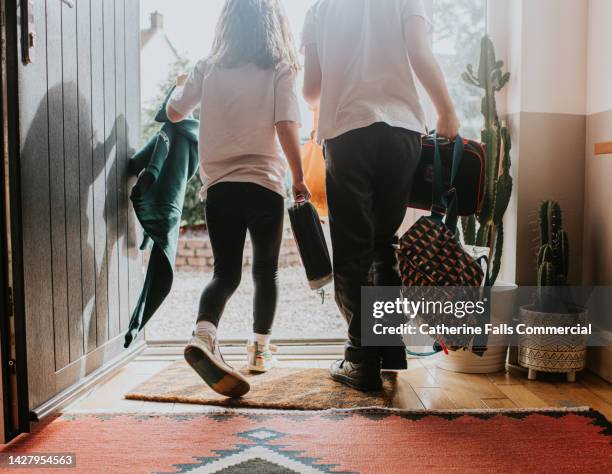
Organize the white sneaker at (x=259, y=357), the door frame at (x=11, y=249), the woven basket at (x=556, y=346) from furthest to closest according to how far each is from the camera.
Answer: the white sneaker at (x=259, y=357)
the woven basket at (x=556, y=346)
the door frame at (x=11, y=249)

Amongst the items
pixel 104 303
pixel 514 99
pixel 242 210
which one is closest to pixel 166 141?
pixel 242 210

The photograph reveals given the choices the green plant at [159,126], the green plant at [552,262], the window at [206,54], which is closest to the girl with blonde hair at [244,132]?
the window at [206,54]

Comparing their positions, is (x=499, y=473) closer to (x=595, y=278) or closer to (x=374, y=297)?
(x=374, y=297)

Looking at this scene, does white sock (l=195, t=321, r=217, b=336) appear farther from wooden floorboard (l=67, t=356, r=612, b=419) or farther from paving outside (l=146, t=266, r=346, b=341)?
paving outside (l=146, t=266, r=346, b=341)

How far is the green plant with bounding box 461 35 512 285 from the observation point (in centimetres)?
227

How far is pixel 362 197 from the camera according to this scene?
1.86 m

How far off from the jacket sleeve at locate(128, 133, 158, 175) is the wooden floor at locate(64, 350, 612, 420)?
0.79 metres

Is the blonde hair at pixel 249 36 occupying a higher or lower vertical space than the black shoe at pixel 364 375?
higher

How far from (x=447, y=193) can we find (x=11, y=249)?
129 centimetres

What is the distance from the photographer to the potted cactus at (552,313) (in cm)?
207

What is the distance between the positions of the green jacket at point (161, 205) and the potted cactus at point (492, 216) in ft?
3.65

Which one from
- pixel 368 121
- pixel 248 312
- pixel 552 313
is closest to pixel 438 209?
pixel 368 121

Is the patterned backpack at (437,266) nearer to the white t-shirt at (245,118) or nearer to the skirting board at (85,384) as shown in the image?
the white t-shirt at (245,118)

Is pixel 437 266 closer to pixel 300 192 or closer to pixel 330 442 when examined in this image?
pixel 300 192
